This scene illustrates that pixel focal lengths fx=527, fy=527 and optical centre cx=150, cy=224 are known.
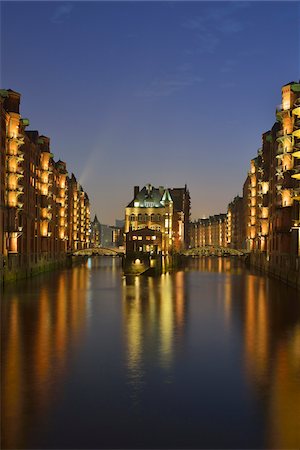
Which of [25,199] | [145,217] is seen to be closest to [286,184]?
[25,199]

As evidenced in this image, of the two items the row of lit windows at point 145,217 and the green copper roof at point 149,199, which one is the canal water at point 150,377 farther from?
the green copper roof at point 149,199

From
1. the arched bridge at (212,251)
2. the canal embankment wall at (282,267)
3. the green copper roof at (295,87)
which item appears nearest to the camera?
the canal embankment wall at (282,267)

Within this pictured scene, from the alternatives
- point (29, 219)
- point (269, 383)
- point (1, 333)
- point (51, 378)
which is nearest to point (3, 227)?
point (29, 219)

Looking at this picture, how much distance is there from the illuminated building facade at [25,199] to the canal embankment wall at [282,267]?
38.6 m

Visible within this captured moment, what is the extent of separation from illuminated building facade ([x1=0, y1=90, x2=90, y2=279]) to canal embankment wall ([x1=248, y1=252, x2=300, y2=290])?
127 ft

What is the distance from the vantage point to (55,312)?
49688mm

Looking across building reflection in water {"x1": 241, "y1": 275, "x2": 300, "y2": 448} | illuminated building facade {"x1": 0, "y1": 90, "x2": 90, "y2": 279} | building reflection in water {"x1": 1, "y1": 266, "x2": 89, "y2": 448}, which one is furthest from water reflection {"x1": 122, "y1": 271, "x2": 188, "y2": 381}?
illuminated building facade {"x1": 0, "y1": 90, "x2": 90, "y2": 279}

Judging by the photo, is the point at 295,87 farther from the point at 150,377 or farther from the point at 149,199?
the point at 149,199

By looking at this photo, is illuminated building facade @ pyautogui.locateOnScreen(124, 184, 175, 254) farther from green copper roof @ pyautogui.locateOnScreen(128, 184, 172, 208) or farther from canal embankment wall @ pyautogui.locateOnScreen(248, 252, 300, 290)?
canal embankment wall @ pyautogui.locateOnScreen(248, 252, 300, 290)

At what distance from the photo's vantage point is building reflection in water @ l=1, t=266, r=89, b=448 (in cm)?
2055

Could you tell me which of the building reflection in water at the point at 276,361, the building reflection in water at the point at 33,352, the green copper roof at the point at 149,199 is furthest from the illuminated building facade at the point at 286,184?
the green copper roof at the point at 149,199

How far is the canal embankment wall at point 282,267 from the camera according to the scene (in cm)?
6925

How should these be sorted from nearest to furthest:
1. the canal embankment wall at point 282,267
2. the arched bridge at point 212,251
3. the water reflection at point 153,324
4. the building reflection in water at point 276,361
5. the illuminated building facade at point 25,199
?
the building reflection in water at point 276,361 → the water reflection at point 153,324 → the canal embankment wall at point 282,267 → the illuminated building facade at point 25,199 → the arched bridge at point 212,251

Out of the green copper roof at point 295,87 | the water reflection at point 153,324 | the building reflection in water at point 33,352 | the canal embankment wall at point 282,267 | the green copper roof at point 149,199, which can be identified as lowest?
the water reflection at point 153,324
